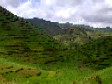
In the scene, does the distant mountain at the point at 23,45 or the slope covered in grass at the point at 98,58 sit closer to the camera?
the distant mountain at the point at 23,45

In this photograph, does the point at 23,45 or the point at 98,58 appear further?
→ the point at 98,58

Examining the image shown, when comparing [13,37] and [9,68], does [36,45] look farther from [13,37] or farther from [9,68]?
[9,68]

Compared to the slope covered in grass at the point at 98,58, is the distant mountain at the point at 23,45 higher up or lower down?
higher up

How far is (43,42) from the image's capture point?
559 ft

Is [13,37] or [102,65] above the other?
[13,37]

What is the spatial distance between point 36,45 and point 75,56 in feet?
75.8

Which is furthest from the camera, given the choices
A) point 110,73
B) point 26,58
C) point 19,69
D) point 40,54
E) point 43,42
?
point 43,42

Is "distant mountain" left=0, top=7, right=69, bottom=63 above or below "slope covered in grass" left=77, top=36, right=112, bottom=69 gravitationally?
above

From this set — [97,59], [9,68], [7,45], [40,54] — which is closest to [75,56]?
[97,59]

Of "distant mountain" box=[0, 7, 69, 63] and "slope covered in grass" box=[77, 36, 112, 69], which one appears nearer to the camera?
"distant mountain" box=[0, 7, 69, 63]

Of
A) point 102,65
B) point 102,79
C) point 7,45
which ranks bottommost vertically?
point 102,65

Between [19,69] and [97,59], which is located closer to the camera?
[19,69]

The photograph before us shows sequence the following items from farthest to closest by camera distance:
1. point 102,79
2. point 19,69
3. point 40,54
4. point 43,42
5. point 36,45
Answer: point 43,42 < point 36,45 < point 40,54 < point 19,69 < point 102,79

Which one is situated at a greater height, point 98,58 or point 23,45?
point 23,45
